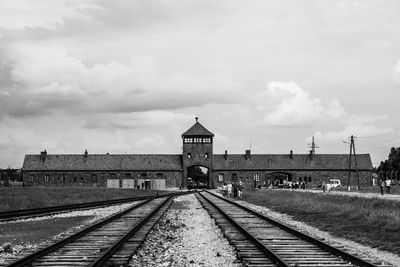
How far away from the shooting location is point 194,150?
91.6 metres

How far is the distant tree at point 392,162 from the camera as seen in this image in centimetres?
11969

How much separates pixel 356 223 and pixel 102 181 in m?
74.2

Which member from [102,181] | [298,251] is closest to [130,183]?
[102,181]

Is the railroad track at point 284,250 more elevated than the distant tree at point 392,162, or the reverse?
the distant tree at point 392,162

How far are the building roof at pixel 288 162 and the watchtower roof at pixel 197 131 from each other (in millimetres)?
4577

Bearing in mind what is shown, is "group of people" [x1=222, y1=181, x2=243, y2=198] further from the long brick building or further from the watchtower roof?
the watchtower roof

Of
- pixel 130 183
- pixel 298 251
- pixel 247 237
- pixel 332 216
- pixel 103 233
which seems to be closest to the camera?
pixel 298 251

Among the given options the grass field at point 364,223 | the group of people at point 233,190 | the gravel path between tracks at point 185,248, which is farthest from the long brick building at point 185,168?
the gravel path between tracks at point 185,248

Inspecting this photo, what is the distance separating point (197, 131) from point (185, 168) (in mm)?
6412

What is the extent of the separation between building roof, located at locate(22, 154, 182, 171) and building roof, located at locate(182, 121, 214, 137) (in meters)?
4.43

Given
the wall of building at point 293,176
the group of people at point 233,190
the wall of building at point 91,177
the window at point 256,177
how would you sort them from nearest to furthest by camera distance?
the group of people at point 233,190, the wall of building at point 91,177, the wall of building at point 293,176, the window at point 256,177

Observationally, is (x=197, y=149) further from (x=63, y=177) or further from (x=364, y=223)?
(x=364, y=223)

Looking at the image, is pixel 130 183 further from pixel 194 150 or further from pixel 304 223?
pixel 304 223

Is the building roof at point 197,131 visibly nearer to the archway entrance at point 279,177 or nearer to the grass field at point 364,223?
the archway entrance at point 279,177
